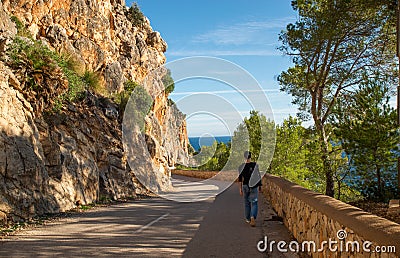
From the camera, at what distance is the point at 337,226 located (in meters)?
5.19

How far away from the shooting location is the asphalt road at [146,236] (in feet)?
24.0

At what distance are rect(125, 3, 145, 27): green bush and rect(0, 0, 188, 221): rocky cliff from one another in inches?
293

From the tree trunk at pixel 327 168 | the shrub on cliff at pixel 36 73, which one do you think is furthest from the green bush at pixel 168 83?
the shrub on cliff at pixel 36 73

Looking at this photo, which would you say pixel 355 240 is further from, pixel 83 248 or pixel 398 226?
pixel 83 248

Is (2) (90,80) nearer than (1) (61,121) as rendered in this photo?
No

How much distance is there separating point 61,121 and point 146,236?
9318 millimetres

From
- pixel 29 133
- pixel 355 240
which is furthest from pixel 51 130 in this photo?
pixel 355 240

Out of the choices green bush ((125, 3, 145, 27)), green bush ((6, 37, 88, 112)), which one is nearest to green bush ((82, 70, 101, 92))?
green bush ((6, 37, 88, 112))

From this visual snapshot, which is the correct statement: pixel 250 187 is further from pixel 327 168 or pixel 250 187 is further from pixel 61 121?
pixel 327 168

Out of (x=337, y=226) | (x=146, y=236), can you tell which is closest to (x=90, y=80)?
(x=146, y=236)

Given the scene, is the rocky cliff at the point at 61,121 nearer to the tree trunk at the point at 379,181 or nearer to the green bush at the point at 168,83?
the green bush at the point at 168,83

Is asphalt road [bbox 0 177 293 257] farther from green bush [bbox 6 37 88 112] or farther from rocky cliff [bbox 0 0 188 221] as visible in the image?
green bush [bbox 6 37 88 112]

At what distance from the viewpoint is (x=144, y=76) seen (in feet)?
122

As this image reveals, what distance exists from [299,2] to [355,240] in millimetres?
17806
